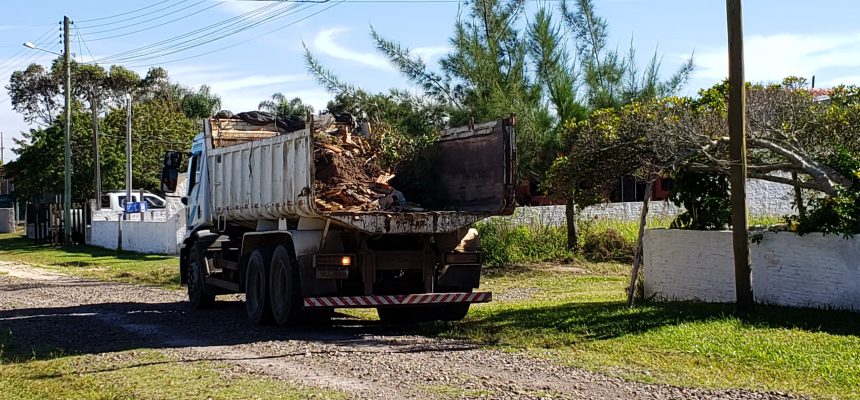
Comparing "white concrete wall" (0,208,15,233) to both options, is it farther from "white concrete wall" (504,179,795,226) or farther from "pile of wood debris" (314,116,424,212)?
"pile of wood debris" (314,116,424,212)

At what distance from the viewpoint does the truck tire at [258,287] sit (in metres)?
14.3

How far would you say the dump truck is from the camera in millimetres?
12875

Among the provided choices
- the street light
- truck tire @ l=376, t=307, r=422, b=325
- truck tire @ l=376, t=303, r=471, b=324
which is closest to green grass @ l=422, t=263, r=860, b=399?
truck tire @ l=376, t=303, r=471, b=324

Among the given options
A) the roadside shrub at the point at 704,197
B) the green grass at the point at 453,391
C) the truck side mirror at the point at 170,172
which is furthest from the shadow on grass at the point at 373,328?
the truck side mirror at the point at 170,172

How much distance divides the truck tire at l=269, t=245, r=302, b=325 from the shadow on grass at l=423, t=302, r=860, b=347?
173cm

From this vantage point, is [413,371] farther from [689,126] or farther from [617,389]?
[689,126]

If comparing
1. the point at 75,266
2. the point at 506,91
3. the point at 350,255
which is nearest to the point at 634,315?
the point at 350,255

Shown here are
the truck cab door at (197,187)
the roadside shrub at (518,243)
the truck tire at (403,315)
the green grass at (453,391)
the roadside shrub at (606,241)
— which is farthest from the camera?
the roadside shrub at (606,241)

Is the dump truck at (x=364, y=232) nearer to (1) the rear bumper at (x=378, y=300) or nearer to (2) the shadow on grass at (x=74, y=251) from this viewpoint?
(1) the rear bumper at (x=378, y=300)

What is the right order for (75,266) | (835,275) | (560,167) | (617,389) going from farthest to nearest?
(75,266) < (560,167) < (835,275) < (617,389)

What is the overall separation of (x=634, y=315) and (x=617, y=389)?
15.0 feet

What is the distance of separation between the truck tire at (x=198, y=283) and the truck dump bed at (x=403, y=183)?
1273mm

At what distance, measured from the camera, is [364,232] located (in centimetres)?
1270

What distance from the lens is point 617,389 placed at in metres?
8.91
